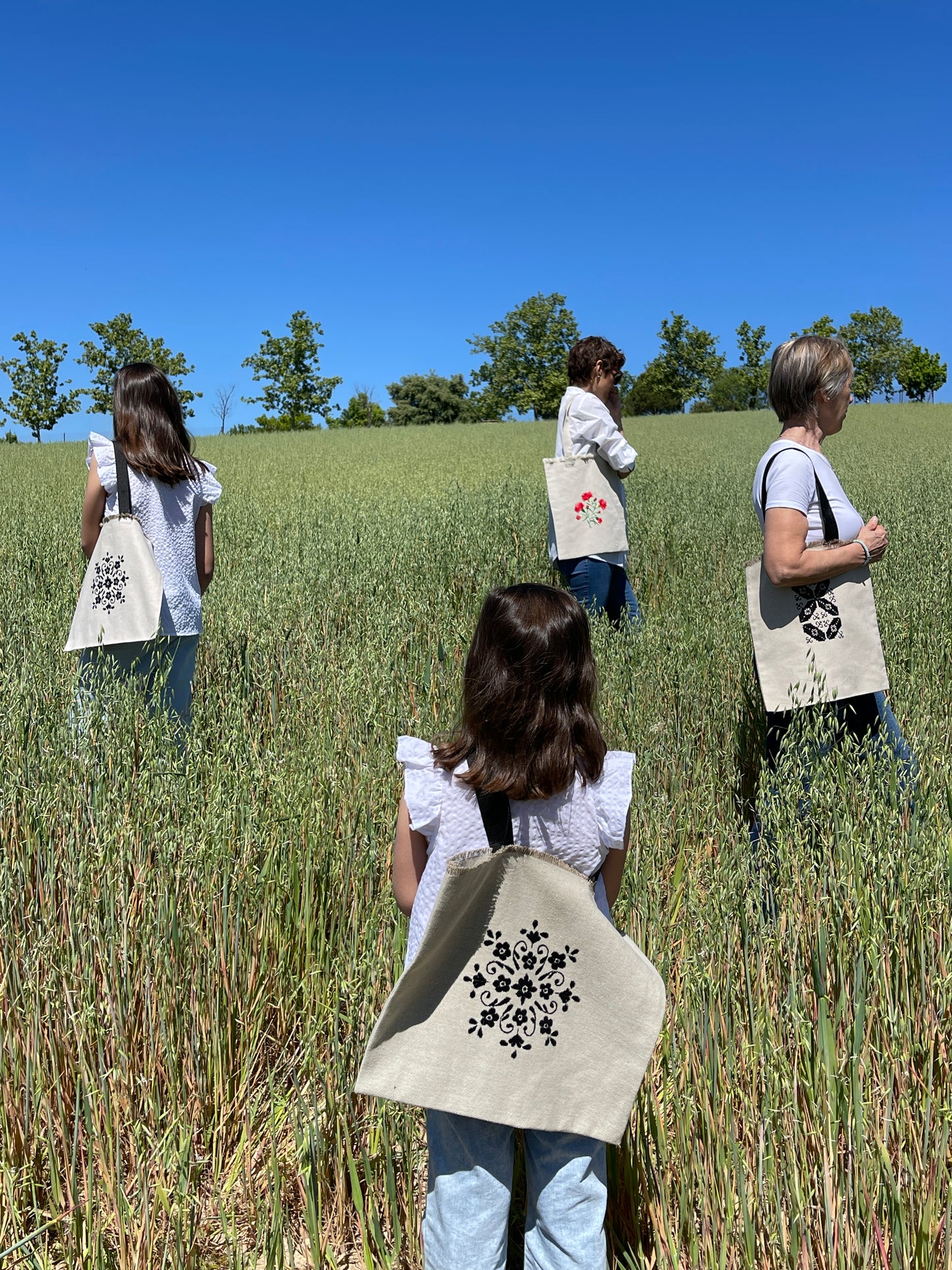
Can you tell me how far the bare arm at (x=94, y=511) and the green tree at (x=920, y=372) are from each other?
8477cm

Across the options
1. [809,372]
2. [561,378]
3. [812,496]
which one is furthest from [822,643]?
[561,378]

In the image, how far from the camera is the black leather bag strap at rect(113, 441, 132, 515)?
122 inches

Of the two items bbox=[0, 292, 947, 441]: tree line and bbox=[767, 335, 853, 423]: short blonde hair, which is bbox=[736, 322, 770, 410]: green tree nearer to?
bbox=[0, 292, 947, 441]: tree line

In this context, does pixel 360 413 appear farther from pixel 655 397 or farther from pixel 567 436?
pixel 567 436

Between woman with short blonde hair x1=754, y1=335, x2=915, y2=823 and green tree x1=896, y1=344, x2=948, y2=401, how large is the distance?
8425 centimetres

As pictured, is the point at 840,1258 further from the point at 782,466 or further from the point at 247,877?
the point at 782,466

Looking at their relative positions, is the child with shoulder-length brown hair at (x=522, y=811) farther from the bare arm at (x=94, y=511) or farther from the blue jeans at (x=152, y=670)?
the bare arm at (x=94, y=511)

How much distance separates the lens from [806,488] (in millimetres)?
2557

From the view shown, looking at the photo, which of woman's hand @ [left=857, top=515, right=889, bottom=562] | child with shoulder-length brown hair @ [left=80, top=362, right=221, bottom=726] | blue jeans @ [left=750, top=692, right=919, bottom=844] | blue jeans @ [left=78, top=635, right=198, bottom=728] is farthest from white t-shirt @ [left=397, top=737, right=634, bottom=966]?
child with shoulder-length brown hair @ [left=80, top=362, right=221, bottom=726]

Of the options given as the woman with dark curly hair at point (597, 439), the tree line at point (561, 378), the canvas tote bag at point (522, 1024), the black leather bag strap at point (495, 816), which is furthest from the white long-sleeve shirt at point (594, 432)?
the tree line at point (561, 378)

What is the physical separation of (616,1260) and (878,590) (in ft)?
13.3

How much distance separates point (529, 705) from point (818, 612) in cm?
152

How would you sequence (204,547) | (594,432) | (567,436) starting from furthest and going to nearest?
(567,436) → (594,432) → (204,547)

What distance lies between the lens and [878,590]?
492 centimetres
